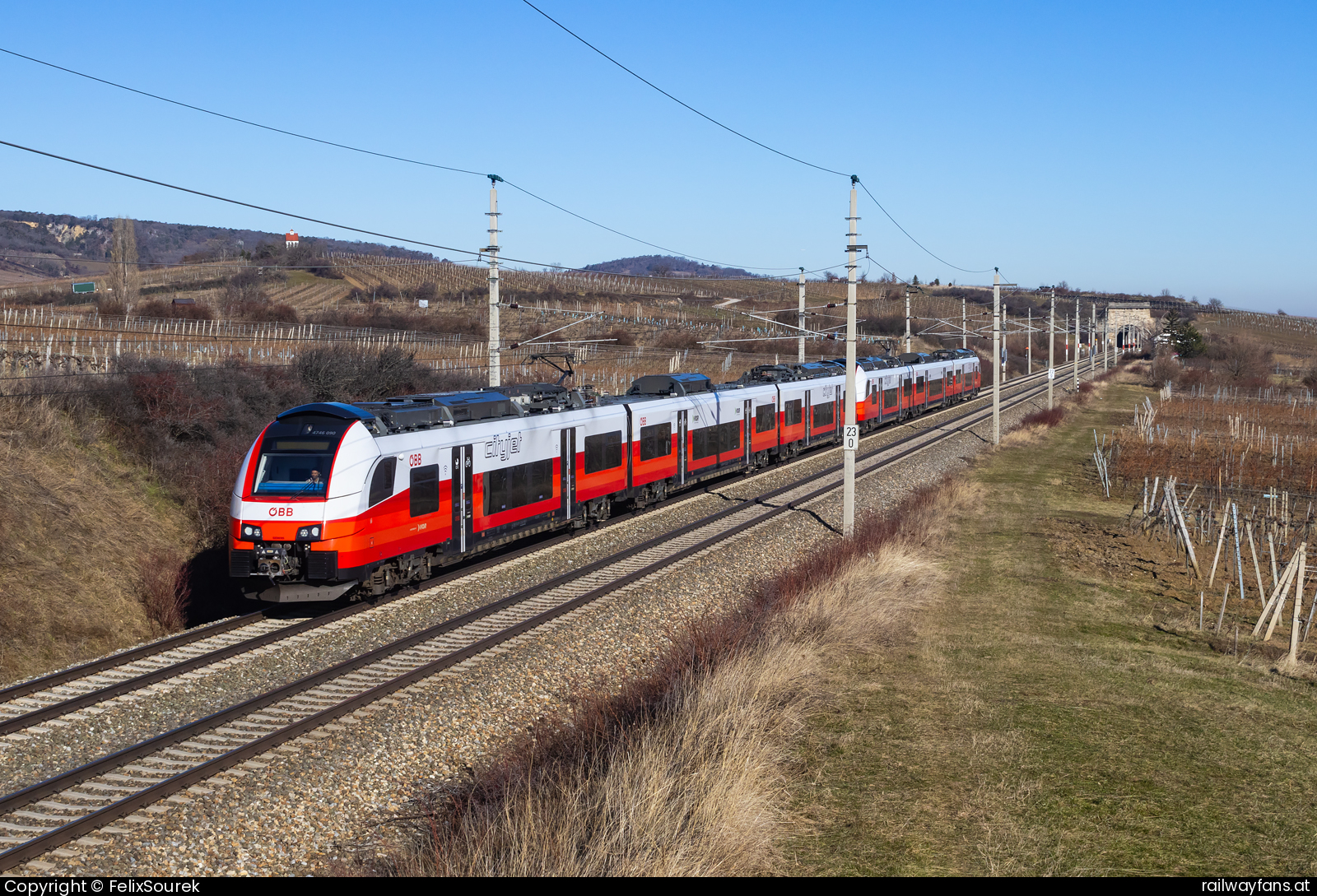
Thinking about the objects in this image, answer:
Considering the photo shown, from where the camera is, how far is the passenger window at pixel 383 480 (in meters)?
15.5

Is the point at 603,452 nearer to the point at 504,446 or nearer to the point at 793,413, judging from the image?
the point at 504,446

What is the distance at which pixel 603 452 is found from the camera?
899 inches

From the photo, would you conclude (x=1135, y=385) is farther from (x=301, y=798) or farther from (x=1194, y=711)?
A: (x=301, y=798)

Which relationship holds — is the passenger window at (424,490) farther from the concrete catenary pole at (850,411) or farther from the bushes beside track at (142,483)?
the concrete catenary pole at (850,411)

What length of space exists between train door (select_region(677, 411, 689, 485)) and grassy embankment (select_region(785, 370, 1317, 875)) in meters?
9.48

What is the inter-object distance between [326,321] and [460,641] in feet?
223

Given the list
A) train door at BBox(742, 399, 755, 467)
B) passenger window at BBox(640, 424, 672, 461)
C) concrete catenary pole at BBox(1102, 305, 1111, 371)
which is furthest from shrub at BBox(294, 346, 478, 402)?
concrete catenary pole at BBox(1102, 305, 1111, 371)

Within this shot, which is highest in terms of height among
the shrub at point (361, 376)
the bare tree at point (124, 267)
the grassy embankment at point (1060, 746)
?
the bare tree at point (124, 267)

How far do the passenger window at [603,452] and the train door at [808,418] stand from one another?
13.8 meters

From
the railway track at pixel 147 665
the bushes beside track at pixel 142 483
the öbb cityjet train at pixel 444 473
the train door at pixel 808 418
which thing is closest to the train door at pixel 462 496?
the öbb cityjet train at pixel 444 473

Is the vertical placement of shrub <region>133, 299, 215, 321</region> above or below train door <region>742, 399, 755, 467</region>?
above

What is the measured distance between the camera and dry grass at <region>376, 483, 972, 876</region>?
721 centimetres

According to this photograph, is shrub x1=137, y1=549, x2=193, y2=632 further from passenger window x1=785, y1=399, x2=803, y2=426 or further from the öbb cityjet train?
passenger window x1=785, y1=399, x2=803, y2=426

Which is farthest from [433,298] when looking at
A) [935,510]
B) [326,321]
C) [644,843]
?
[644,843]
